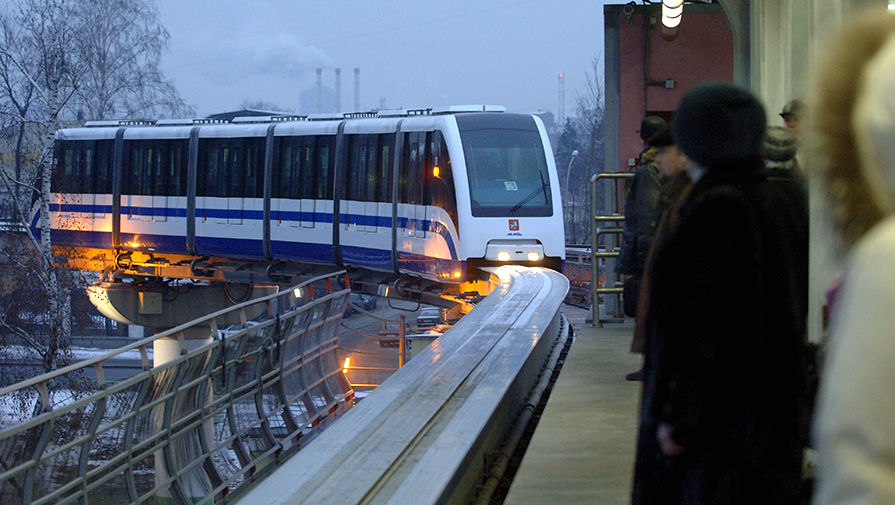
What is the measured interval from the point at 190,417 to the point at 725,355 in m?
5.46

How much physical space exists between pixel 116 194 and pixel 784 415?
1072 inches

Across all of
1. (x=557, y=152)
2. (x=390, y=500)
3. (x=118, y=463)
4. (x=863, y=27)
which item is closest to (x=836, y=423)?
(x=863, y=27)

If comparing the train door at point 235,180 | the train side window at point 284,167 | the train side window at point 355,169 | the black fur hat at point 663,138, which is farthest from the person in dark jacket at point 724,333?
the train door at point 235,180

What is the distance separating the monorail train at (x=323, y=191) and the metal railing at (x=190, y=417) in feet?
27.0

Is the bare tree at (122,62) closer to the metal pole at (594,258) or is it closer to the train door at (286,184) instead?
the train door at (286,184)

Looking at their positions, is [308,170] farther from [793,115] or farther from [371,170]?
[793,115]

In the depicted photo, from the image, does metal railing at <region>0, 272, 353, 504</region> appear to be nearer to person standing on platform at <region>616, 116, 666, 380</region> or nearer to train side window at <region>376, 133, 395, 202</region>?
person standing on platform at <region>616, 116, 666, 380</region>

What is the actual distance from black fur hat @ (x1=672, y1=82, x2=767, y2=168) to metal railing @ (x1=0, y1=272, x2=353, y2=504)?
12.2 feet

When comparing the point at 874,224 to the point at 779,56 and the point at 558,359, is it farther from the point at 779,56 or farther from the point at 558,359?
the point at 558,359

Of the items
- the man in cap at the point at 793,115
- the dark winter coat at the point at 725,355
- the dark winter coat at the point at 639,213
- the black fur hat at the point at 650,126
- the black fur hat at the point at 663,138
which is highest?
the black fur hat at the point at 650,126

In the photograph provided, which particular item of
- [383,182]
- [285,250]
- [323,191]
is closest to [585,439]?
[383,182]

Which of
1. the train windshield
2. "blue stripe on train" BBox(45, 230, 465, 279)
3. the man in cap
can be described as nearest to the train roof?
the train windshield

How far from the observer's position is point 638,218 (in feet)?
24.4

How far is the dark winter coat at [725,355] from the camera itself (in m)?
2.89
